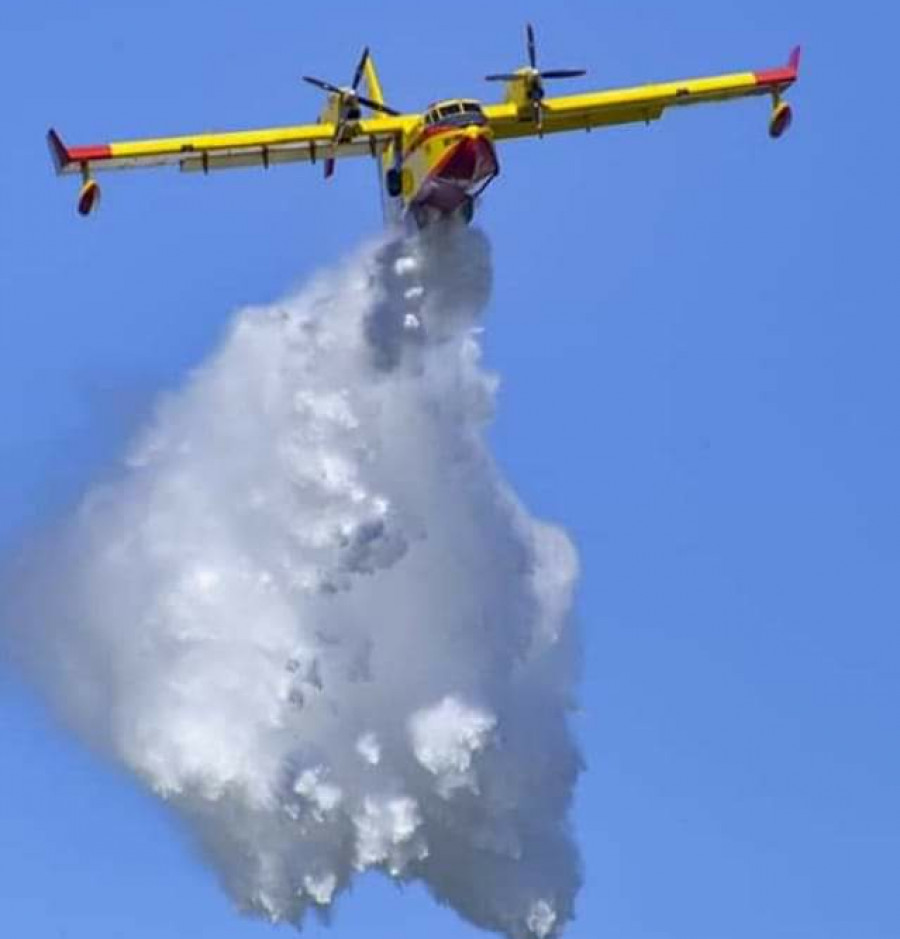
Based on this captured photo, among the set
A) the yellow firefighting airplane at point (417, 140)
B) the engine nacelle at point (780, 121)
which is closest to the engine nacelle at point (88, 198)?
the yellow firefighting airplane at point (417, 140)

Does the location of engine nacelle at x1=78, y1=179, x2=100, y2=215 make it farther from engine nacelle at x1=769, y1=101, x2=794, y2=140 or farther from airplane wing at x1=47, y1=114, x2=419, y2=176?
engine nacelle at x1=769, y1=101, x2=794, y2=140

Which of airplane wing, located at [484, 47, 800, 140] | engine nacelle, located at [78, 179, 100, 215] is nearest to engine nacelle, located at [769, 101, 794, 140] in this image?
airplane wing, located at [484, 47, 800, 140]

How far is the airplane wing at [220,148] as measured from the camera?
55.9m

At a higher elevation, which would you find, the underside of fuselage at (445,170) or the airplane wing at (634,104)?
the airplane wing at (634,104)

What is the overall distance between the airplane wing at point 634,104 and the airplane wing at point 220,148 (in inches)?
80.4

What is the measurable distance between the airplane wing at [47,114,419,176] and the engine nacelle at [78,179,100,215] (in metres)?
0.71

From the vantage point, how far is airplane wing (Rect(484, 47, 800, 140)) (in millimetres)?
56781

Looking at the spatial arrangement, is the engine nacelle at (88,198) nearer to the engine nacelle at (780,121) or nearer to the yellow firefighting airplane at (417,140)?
the yellow firefighting airplane at (417,140)

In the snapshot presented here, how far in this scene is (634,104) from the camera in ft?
190

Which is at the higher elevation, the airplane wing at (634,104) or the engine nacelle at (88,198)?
the airplane wing at (634,104)

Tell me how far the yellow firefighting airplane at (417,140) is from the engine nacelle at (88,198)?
0.05 ft

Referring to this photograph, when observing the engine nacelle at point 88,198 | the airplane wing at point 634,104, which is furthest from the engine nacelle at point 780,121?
the engine nacelle at point 88,198

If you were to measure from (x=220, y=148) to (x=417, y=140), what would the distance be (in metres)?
3.69

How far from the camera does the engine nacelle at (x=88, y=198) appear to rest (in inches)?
2169
